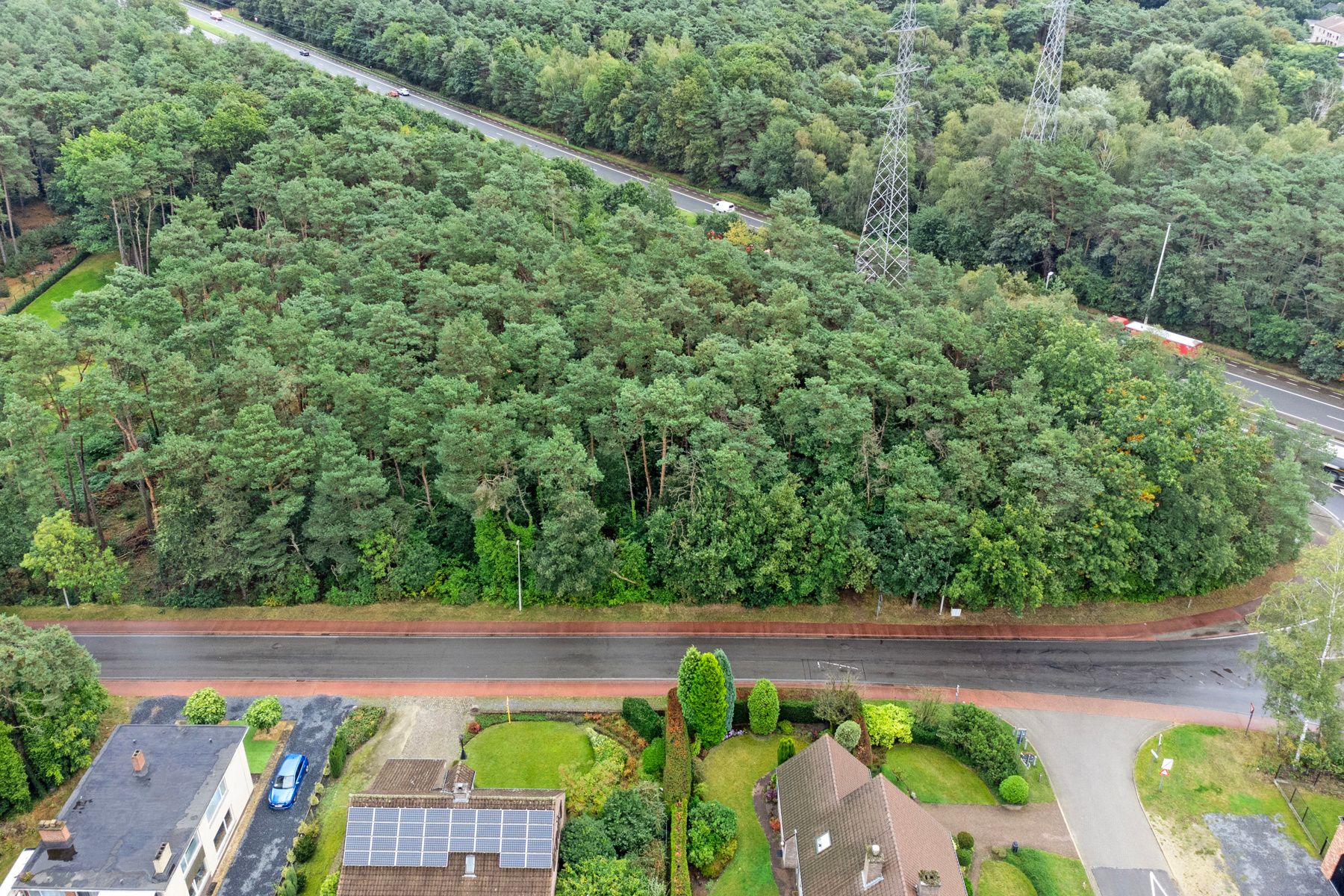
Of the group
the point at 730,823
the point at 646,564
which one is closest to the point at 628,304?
the point at 646,564

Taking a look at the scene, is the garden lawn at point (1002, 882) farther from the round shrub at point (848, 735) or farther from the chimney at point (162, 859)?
the chimney at point (162, 859)

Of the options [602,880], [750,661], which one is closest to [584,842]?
[602,880]

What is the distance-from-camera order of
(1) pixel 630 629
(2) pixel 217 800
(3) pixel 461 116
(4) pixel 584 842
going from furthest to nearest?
(3) pixel 461 116 < (1) pixel 630 629 < (2) pixel 217 800 < (4) pixel 584 842

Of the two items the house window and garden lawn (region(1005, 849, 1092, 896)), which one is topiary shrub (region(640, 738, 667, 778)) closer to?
garden lawn (region(1005, 849, 1092, 896))

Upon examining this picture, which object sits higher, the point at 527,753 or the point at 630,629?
the point at 630,629

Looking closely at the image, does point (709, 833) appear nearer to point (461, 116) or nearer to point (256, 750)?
point (256, 750)

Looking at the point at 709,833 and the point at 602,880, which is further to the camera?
the point at 709,833

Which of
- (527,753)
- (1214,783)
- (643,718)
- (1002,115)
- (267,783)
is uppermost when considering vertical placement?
(1002,115)

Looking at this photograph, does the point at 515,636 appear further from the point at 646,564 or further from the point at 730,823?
the point at 730,823
